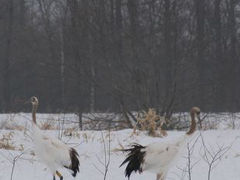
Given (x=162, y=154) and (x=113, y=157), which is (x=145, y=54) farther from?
(x=162, y=154)

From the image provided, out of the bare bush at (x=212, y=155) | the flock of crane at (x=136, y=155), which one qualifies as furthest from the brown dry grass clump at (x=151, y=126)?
the flock of crane at (x=136, y=155)

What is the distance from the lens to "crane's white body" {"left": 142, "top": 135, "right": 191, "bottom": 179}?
271 inches

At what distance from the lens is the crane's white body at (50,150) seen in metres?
7.21

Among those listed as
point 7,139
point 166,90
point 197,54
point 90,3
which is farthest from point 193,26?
point 7,139

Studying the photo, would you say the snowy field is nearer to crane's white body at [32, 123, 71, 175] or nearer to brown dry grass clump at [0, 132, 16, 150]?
brown dry grass clump at [0, 132, 16, 150]

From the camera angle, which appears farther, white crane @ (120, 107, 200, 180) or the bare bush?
the bare bush

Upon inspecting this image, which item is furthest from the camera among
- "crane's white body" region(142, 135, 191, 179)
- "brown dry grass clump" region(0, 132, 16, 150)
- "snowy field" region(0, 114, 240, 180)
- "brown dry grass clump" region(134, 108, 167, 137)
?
"brown dry grass clump" region(134, 108, 167, 137)

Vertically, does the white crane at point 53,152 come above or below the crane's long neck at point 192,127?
below

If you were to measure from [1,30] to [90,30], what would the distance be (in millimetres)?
14094

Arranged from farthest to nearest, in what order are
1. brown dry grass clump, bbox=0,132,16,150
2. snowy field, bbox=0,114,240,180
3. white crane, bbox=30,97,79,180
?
brown dry grass clump, bbox=0,132,16,150, snowy field, bbox=0,114,240,180, white crane, bbox=30,97,79,180

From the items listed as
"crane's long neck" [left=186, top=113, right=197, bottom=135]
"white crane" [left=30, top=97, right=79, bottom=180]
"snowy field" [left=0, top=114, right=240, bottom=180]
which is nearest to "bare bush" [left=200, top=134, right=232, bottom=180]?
"snowy field" [left=0, top=114, right=240, bottom=180]

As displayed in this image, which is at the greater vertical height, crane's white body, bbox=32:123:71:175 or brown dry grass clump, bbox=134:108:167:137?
brown dry grass clump, bbox=134:108:167:137

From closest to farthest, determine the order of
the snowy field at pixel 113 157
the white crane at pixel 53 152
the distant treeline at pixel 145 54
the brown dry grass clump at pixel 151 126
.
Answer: the white crane at pixel 53 152
the snowy field at pixel 113 157
the brown dry grass clump at pixel 151 126
the distant treeline at pixel 145 54

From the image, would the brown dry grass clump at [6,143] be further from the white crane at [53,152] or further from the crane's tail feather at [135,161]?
the crane's tail feather at [135,161]
